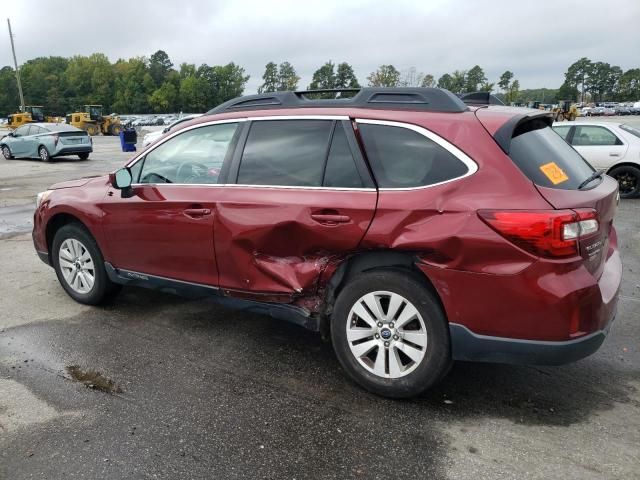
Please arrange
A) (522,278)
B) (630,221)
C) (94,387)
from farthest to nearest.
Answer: (630,221) → (94,387) → (522,278)

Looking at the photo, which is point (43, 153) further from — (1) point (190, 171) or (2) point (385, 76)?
(2) point (385, 76)

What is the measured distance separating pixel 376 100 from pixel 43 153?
64.8 feet

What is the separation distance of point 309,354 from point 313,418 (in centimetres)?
86

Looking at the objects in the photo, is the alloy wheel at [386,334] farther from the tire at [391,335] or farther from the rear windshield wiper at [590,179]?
the rear windshield wiper at [590,179]

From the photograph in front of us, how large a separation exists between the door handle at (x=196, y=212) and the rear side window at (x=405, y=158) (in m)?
1.23

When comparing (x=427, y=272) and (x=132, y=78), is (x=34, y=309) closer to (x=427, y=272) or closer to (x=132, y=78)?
(x=427, y=272)

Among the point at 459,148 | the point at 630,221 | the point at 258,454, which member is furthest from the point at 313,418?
the point at 630,221

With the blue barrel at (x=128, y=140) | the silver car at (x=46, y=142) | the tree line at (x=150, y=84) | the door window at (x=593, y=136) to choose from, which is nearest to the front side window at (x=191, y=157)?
the door window at (x=593, y=136)

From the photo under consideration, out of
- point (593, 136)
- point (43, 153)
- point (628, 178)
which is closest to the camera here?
point (628, 178)

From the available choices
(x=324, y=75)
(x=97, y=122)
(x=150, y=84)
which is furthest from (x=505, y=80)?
(x=150, y=84)

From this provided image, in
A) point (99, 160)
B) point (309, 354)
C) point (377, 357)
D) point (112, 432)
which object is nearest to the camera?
point (112, 432)

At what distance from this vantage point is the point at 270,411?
313 cm

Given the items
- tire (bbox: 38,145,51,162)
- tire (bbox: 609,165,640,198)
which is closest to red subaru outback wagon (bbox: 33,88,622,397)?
tire (bbox: 609,165,640,198)

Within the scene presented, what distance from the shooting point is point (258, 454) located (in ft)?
Answer: 8.99
